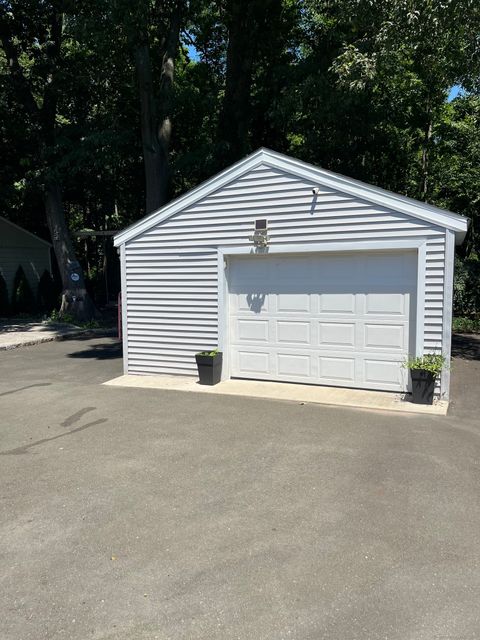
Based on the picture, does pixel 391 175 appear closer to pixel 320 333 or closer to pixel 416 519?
pixel 320 333

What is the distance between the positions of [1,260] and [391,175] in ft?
50.3

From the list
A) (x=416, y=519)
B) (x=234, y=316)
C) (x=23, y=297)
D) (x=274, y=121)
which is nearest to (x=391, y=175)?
(x=274, y=121)

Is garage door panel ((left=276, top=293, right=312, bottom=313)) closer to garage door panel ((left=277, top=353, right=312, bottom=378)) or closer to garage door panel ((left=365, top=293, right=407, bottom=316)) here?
garage door panel ((left=277, top=353, right=312, bottom=378))

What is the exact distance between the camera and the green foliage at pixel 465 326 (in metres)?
15.1

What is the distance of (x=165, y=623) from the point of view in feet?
8.84

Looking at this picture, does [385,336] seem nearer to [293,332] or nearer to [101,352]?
[293,332]

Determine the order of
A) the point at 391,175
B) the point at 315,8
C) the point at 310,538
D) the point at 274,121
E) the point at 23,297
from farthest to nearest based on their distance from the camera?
the point at 23,297 < the point at 391,175 < the point at 274,121 < the point at 315,8 < the point at 310,538

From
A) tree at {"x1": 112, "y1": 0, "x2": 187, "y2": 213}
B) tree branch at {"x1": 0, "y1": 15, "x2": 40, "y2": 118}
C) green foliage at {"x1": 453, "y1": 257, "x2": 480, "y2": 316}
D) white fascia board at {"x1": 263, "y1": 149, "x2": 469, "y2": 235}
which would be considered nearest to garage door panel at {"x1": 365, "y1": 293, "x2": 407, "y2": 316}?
white fascia board at {"x1": 263, "y1": 149, "x2": 469, "y2": 235}

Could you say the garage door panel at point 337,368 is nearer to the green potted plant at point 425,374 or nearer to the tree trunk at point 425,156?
the green potted plant at point 425,374

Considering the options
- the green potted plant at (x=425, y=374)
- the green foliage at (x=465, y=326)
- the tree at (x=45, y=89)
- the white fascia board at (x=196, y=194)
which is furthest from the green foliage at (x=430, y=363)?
the tree at (x=45, y=89)

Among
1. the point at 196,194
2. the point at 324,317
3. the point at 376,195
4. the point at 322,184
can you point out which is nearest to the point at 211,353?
the point at 324,317

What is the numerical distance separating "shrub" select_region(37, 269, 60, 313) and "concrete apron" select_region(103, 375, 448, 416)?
13.8 m

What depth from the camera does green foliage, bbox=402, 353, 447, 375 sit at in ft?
22.4

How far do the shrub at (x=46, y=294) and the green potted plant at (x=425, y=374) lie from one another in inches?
694
